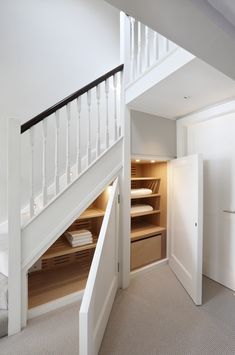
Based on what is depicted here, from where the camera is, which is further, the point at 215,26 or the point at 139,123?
the point at 139,123

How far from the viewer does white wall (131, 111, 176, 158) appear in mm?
2320

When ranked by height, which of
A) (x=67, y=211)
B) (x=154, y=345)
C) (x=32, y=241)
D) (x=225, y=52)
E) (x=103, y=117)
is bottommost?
(x=154, y=345)

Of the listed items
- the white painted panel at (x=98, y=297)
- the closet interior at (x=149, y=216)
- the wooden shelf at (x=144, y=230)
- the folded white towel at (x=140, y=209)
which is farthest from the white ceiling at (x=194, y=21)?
the wooden shelf at (x=144, y=230)

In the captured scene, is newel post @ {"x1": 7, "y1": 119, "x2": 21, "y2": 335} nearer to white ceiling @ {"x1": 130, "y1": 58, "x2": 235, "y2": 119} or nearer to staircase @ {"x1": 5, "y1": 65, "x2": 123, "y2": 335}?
staircase @ {"x1": 5, "y1": 65, "x2": 123, "y2": 335}

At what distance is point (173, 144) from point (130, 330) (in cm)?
214

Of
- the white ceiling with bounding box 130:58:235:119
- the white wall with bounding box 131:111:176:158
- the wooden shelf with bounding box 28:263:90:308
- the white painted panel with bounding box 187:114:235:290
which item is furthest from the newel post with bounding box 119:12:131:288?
the white painted panel with bounding box 187:114:235:290

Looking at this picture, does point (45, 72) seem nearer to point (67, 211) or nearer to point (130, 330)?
point (67, 211)

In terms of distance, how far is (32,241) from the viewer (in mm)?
1671

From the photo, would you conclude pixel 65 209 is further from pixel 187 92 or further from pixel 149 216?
pixel 149 216

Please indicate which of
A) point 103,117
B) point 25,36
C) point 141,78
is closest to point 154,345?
point 141,78

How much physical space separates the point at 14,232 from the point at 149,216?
210 centimetres

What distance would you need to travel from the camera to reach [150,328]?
1.65 meters

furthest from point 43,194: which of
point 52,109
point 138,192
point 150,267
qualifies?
point 150,267

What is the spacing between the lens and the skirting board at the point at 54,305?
1.79m
